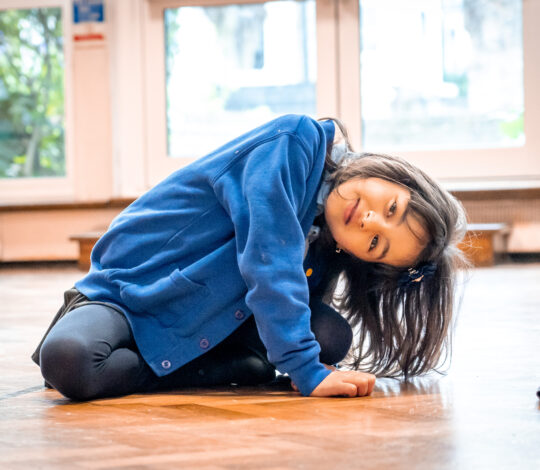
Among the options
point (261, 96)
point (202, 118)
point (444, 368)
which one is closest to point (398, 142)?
point (261, 96)

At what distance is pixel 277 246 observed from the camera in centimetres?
110

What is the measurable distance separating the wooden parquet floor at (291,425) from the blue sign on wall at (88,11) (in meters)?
2.76

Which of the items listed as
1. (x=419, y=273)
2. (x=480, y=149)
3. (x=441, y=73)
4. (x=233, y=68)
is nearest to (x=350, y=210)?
(x=419, y=273)

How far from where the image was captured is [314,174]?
1.21 meters

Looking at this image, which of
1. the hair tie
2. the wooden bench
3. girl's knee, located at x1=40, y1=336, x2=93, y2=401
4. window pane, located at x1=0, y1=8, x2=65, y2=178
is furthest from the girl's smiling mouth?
window pane, located at x1=0, y1=8, x2=65, y2=178

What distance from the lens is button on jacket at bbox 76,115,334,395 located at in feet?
3.58

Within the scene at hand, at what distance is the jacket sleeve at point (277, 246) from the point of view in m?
1.08

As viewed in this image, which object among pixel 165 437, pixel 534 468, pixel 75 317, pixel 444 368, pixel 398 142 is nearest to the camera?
pixel 534 468

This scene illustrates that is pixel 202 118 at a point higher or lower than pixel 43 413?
higher

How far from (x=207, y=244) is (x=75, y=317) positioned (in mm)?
219

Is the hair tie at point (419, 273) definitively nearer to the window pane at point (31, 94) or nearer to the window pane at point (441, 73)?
the window pane at point (441, 73)

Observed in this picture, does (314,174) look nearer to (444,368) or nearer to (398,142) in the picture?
(444,368)

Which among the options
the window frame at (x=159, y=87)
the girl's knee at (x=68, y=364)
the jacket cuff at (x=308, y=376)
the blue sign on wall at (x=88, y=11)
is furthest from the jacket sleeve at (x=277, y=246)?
the blue sign on wall at (x=88, y=11)

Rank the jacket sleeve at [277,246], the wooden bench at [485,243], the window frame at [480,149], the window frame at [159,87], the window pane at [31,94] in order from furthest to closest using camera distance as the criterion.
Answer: the window pane at [31,94] → the window frame at [159,87] → the window frame at [480,149] → the wooden bench at [485,243] → the jacket sleeve at [277,246]
